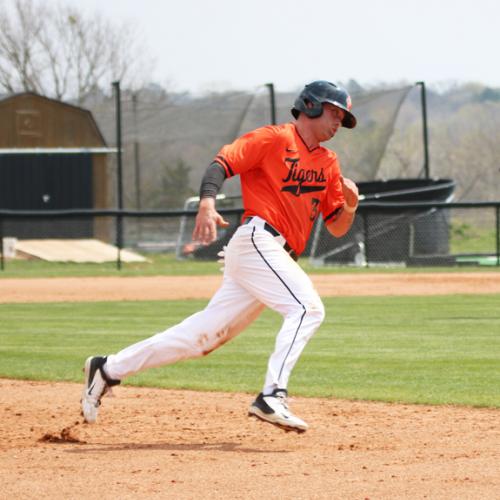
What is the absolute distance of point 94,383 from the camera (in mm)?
6613

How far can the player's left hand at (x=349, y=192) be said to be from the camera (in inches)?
258

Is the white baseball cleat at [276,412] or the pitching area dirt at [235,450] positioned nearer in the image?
the pitching area dirt at [235,450]

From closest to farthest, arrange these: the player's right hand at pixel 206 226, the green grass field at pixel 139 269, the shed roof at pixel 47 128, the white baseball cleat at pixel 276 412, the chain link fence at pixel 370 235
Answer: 1. the player's right hand at pixel 206 226
2. the white baseball cleat at pixel 276 412
3. the green grass field at pixel 139 269
4. the chain link fence at pixel 370 235
5. the shed roof at pixel 47 128

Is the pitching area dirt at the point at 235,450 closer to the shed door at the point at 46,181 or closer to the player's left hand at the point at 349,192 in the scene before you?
the player's left hand at the point at 349,192

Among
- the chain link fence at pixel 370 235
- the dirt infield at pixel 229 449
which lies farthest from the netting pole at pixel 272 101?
the dirt infield at pixel 229 449

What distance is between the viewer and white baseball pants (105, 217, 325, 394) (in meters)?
6.09

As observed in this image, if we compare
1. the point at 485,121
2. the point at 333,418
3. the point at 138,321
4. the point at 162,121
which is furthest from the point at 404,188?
the point at 485,121

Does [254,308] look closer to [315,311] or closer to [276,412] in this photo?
[315,311]

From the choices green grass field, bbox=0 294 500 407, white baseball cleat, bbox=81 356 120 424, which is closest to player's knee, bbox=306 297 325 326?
white baseball cleat, bbox=81 356 120 424

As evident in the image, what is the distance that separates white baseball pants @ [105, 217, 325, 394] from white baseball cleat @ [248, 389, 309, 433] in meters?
0.05

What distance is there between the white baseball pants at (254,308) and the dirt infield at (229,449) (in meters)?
0.48

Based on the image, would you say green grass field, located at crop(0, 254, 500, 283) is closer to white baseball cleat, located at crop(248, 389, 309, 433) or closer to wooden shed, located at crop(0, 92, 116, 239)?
wooden shed, located at crop(0, 92, 116, 239)

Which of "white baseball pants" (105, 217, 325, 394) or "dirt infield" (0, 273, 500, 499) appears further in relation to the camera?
"white baseball pants" (105, 217, 325, 394)

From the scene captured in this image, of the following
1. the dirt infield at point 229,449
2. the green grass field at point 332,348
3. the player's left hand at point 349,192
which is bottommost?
the green grass field at point 332,348
